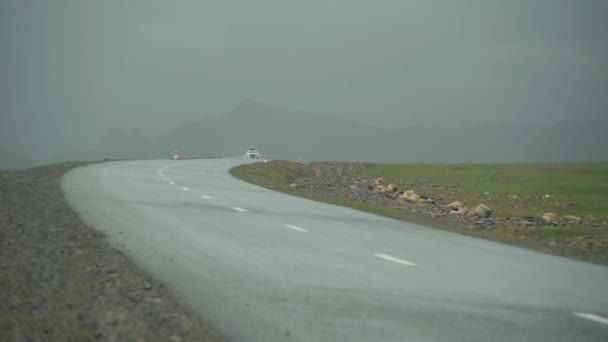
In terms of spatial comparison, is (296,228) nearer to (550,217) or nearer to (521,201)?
(550,217)

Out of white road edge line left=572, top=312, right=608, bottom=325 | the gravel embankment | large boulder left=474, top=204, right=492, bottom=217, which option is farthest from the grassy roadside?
the gravel embankment

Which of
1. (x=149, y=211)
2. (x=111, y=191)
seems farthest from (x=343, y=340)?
(x=111, y=191)

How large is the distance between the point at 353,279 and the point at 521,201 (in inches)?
1117

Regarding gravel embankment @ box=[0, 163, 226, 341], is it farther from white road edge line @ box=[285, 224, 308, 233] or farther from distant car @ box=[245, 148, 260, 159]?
distant car @ box=[245, 148, 260, 159]

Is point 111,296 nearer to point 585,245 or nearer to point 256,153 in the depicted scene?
point 585,245

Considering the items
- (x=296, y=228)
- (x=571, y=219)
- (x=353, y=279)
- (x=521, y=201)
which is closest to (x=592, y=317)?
(x=353, y=279)

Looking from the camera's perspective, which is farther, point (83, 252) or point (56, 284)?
point (83, 252)

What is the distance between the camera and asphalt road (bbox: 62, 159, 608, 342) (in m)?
6.46

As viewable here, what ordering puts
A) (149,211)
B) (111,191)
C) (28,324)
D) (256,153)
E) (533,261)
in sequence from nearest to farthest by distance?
1. (28,324)
2. (533,261)
3. (149,211)
4. (111,191)
5. (256,153)

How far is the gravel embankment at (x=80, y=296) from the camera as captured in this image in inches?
228

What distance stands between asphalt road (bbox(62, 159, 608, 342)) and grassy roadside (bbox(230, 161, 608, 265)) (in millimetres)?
2944

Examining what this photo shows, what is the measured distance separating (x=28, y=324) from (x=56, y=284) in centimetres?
168

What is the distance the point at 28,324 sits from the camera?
19.1ft

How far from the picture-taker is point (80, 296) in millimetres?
6941
